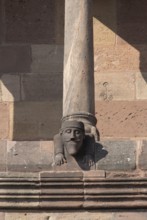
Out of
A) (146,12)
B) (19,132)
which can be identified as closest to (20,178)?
(19,132)

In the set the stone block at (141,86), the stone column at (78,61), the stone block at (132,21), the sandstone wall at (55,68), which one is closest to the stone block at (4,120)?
the sandstone wall at (55,68)

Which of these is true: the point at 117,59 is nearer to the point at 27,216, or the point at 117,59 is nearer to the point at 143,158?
the point at 143,158

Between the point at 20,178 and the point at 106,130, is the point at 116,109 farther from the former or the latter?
the point at 20,178

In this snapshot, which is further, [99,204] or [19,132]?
[19,132]

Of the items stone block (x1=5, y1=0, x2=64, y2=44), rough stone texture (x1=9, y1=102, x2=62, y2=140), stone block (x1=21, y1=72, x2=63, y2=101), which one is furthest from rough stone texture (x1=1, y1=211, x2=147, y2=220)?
stone block (x1=5, y1=0, x2=64, y2=44)

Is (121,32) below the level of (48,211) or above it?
above

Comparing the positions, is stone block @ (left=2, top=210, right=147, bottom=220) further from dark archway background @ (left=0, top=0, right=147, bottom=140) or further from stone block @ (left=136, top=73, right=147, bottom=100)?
stone block @ (left=136, top=73, right=147, bottom=100)

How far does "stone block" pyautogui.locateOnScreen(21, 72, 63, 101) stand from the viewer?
1931cm

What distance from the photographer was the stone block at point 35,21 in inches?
774

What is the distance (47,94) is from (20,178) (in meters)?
3.95

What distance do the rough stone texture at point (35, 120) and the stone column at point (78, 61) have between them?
→ 1.85m

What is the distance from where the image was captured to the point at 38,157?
15797mm

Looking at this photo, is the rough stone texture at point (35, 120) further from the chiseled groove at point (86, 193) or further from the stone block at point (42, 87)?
the chiseled groove at point (86, 193)

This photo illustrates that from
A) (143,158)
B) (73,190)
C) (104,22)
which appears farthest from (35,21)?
→ (73,190)
